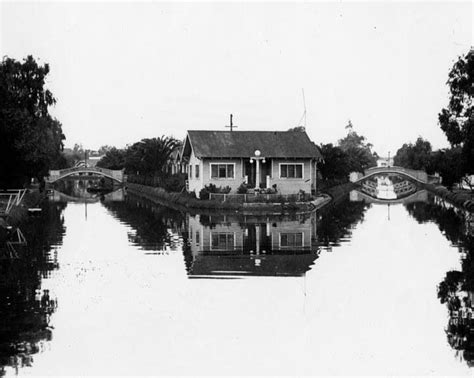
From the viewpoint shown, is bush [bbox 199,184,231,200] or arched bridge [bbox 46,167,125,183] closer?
bush [bbox 199,184,231,200]

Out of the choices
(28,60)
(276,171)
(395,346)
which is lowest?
(395,346)

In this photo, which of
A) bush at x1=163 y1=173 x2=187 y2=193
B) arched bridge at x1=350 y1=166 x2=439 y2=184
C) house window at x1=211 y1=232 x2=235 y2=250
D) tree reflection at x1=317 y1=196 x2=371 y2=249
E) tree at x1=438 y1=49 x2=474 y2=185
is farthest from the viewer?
arched bridge at x1=350 y1=166 x2=439 y2=184

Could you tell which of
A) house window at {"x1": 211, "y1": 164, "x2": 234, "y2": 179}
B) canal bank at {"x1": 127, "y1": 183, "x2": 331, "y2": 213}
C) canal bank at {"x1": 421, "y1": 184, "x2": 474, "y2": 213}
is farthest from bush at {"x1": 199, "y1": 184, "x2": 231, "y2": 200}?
canal bank at {"x1": 421, "y1": 184, "x2": 474, "y2": 213}

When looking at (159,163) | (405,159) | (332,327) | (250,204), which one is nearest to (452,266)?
(332,327)

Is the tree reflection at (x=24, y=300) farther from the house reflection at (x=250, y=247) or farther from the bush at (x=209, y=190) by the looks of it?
the bush at (x=209, y=190)

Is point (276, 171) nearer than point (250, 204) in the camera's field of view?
No

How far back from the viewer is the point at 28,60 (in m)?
52.2

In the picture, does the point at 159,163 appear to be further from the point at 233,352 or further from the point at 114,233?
the point at 233,352

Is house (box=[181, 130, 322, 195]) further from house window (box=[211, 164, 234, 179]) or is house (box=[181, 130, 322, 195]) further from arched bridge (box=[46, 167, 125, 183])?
arched bridge (box=[46, 167, 125, 183])

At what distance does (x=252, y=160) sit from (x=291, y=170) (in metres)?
3.02

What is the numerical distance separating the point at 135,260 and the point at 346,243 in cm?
786

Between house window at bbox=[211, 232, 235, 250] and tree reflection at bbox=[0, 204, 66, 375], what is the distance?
16.6ft

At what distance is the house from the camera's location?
160 ft

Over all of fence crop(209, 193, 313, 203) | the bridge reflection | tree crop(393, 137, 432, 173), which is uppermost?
tree crop(393, 137, 432, 173)
